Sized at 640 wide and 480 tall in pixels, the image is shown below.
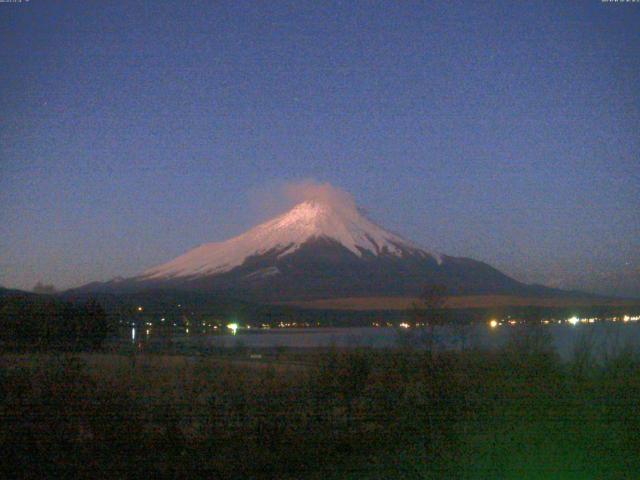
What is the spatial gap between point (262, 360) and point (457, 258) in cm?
1502

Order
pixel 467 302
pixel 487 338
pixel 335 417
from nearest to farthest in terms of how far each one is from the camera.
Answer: pixel 335 417
pixel 487 338
pixel 467 302

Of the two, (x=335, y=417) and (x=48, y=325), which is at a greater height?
(x=48, y=325)

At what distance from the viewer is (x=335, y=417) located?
12.0 meters

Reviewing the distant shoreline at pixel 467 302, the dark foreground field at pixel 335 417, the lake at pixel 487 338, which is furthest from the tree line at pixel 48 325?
the distant shoreline at pixel 467 302

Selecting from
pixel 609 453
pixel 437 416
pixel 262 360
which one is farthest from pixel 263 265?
pixel 609 453

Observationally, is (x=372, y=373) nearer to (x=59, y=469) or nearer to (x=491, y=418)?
(x=491, y=418)

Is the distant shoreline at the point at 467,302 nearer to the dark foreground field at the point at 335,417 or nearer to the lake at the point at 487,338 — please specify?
the lake at the point at 487,338

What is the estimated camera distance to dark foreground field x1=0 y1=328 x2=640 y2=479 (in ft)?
27.9

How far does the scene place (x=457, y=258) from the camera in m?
28.8

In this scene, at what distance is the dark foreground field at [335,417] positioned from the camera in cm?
850

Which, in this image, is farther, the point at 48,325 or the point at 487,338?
the point at 48,325

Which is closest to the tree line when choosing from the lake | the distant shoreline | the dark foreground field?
the dark foreground field

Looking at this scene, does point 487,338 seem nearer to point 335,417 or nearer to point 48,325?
point 335,417

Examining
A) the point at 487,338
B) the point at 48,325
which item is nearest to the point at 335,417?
the point at 487,338
